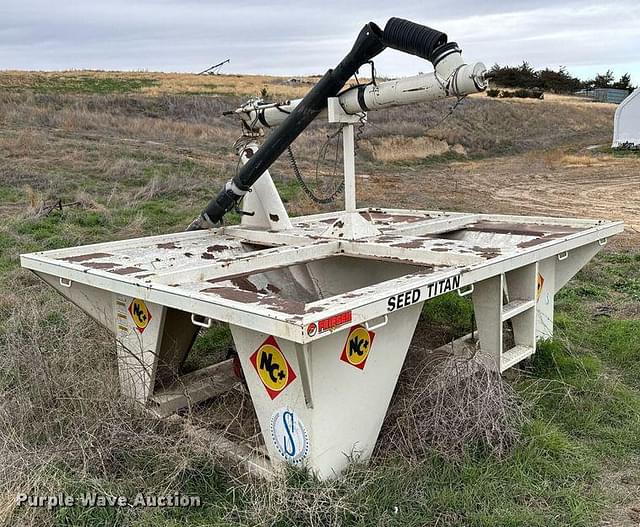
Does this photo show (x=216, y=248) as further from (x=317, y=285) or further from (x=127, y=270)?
(x=127, y=270)

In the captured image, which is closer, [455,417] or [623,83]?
[455,417]

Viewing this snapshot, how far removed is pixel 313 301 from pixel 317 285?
39cm

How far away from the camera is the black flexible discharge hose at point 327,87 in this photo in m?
3.72

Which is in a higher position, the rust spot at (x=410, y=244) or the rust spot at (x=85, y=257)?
the rust spot at (x=85, y=257)

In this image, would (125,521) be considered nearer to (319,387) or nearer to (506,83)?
(319,387)

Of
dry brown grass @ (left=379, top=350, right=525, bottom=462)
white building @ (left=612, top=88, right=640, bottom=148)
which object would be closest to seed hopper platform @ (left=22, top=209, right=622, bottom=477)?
dry brown grass @ (left=379, top=350, right=525, bottom=462)

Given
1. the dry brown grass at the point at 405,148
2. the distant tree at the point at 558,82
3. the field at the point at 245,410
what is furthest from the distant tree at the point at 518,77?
the field at the point at 245,410

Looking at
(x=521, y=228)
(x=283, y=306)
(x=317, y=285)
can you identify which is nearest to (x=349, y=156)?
(x=317, y=285)

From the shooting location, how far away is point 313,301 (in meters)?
3.96

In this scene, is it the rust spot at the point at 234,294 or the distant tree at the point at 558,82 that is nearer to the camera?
the rust spot at the point at 234,294

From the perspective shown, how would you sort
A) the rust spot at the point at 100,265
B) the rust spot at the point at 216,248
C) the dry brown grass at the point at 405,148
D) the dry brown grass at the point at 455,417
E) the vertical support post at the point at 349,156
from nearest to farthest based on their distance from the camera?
the dry brown grass at the point at 455,417 < the rust spot at the point at 100,265 < the vertical support post at the point at 349,156 < the rust spot at the point at 216,248 < the dry brown grass at the point at 405,148

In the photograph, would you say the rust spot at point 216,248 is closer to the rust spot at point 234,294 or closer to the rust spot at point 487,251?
the rust spot at point 234,294

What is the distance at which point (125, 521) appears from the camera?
2801 millimetres

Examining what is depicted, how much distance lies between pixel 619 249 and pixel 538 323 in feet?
17.8
